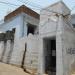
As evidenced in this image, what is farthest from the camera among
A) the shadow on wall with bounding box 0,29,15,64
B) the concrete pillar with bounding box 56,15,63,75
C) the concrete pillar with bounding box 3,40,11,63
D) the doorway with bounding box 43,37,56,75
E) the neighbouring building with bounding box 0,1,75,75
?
the concrete pillar with bounding box 3,40,11,63

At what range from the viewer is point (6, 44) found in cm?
2531

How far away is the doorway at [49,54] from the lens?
15883 millimetres

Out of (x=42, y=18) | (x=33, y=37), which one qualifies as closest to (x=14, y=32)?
(x=33, y=37)

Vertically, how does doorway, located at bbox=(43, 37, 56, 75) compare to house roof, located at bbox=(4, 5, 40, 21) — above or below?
below

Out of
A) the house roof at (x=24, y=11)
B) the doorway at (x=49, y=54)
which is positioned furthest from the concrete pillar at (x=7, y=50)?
the doorway at (x=49, y=54)

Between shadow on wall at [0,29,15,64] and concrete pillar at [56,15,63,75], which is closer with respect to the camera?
concrete pillar at [56,15,63,75]

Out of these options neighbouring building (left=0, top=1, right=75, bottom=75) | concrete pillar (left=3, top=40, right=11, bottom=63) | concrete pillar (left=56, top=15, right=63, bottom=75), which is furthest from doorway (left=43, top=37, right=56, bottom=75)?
concrete pillar (left=3, top=40, right=11, bottom=63)

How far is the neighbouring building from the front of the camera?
14.0 metres

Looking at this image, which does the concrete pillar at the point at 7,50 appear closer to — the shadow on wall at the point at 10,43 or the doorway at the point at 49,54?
the shadow on wall at the point at 10,43

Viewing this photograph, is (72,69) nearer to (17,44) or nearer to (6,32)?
(17,44)

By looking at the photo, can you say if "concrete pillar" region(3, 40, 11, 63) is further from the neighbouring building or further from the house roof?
the house roof

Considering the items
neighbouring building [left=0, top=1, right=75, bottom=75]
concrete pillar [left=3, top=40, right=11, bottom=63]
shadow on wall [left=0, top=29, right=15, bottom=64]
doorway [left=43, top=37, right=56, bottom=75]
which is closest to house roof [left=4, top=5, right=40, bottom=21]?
neighbouring building [left=0, top=1, right=75, bottom=75]

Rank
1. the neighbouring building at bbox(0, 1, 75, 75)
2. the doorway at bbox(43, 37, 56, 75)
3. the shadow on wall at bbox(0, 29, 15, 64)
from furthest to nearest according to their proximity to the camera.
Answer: the shadow on wall at bbox(0, 29, 15, 64) → the doorway at bbox(43, 37, 56, 75) → the neighbouring building at bbox(0, 1, 75, 75)

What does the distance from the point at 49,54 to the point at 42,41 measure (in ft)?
→ 5.07
